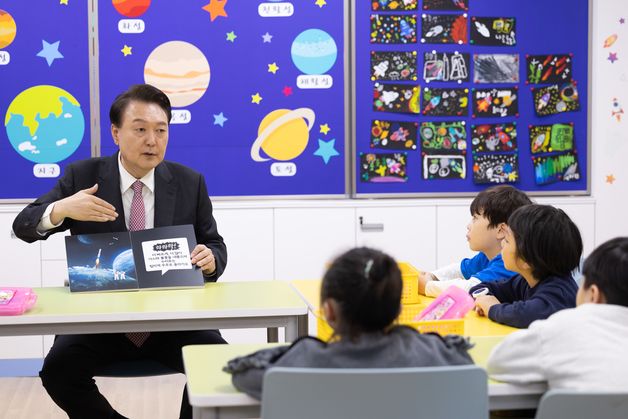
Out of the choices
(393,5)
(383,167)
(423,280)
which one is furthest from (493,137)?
(423,280)

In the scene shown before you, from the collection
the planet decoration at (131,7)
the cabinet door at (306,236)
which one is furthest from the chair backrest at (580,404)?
the planet decoration at (131,7)

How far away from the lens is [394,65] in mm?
4832

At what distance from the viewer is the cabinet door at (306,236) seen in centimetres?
479

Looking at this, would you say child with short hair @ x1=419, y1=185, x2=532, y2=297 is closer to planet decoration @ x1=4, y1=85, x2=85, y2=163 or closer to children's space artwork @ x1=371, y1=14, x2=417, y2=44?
children's space artwork @ x1=371, y1=14, x2=417, y2=44

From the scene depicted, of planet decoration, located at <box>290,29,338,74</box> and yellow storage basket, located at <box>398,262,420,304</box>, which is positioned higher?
planet decoration, located at <box>290,29,338,74</box>

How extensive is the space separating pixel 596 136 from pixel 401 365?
3719 millimetres

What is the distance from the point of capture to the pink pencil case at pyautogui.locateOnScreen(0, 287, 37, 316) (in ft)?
8.30

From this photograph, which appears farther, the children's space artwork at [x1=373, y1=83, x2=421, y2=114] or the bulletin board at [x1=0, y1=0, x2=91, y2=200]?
the children's space artwork at [x1=373, y1=83, x2=421, y2=114]

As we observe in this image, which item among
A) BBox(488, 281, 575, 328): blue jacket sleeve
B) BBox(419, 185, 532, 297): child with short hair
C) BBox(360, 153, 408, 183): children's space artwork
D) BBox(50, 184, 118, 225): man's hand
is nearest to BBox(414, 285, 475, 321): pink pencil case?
BBox(488, 281, 575, 328): blue jacket sleeve

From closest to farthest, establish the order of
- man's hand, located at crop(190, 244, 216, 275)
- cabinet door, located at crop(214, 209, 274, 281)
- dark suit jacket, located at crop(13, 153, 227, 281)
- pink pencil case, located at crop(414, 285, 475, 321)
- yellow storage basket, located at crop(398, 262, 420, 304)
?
1. pink pencil case, located at crop(414, 285, 475, 321)
2. yellow storage basket, located at crop(398, 262, 420, 304)
3. man's hand, located at crop(190, 244, 216, 275)
4. dark suit jacket, located at crop(13, 153, 227, 281)
5. cabinet door, located at crop(214, 209, 274, 281)

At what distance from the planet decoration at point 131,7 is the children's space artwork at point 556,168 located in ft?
7.67

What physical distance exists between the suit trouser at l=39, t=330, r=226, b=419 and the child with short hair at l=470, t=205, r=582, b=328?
1123 mm

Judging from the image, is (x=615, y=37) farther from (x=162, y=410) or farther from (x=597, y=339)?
(x=597, y=339)

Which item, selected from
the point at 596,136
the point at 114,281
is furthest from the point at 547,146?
the point at 114,281
